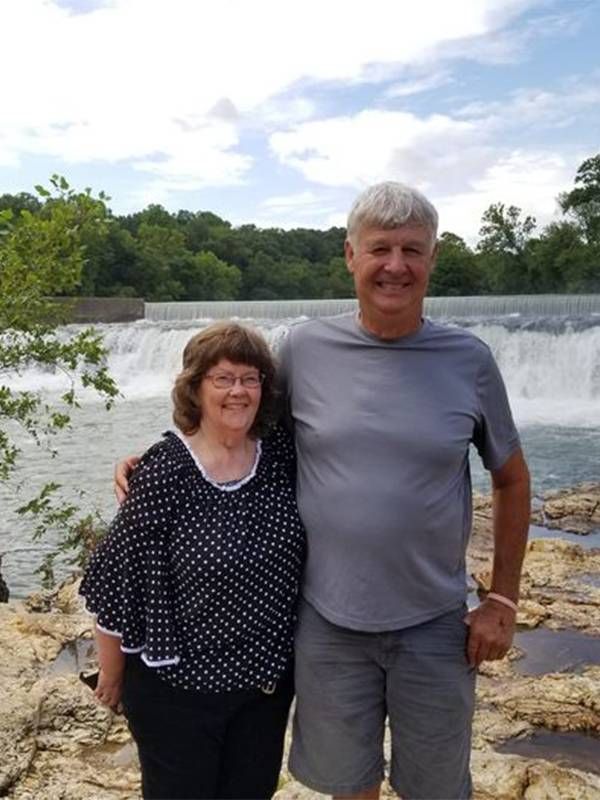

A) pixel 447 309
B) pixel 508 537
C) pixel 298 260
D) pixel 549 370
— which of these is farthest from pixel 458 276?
pixel 508 537

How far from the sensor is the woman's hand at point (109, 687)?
1984 mm

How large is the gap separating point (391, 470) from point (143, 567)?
0.58 meters

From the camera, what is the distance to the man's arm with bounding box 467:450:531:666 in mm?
2105

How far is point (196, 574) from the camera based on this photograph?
6.17ft

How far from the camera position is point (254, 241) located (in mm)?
61281

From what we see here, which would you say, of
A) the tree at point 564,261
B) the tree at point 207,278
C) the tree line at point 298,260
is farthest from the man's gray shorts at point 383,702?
the tree at point 207,278

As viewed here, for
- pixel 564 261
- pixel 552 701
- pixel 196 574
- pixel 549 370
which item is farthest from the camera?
pixel 564 261

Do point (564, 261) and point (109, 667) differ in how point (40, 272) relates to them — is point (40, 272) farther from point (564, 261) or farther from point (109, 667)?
point (564, 261)

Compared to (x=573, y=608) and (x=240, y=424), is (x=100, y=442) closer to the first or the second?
(x=573, y=608)

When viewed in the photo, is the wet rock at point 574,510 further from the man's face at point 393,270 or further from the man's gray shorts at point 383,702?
the man's face at point 393,270

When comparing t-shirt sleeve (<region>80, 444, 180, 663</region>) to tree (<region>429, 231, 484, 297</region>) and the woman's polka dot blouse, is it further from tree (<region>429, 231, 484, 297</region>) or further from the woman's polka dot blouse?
tree (<region>429, 231, 484, 297</region>)

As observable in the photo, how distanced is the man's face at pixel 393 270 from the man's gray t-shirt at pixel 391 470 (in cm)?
8

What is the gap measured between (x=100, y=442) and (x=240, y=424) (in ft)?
38.8

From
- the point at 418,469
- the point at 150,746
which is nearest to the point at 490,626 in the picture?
the point at 418,469
